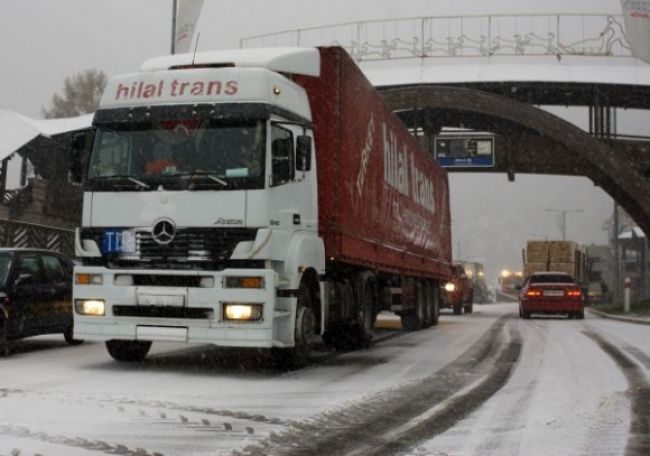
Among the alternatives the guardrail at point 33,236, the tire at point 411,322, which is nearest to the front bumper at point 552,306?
the tire at point 411,322

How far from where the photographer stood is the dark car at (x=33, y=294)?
34.2 ft

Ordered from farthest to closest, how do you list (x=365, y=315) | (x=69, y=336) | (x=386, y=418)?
(x=69, y=336) < (x=365, y=315) < (x=386, y=418)

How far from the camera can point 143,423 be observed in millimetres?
5938

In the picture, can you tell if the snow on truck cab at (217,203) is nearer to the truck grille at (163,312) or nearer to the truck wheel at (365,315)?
the truck grille at (163,312)

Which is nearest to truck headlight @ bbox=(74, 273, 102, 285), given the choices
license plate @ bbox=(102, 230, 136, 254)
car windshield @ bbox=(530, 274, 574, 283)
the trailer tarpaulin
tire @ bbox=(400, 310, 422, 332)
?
license plate @ bbox=(102, 230, 136, 254)

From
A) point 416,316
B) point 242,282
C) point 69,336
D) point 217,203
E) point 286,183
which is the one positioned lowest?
point 69,336

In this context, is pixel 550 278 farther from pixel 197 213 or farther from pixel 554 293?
pixel 197 213

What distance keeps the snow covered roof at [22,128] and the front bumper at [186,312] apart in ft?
63.3

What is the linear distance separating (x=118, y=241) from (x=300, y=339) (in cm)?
230

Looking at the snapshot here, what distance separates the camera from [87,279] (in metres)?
8.78

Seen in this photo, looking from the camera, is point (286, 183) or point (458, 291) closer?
point (286, 183)

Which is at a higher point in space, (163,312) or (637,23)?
(637,23)

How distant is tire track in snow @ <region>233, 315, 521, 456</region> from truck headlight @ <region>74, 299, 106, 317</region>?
327cm

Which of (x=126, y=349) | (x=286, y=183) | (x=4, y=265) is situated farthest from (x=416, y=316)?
(x=286, y=183)
